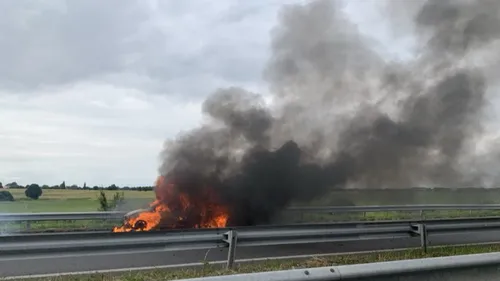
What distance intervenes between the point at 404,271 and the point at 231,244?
5300 millimetres

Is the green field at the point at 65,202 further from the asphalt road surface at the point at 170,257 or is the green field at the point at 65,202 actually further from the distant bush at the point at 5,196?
the asphalt road surface at the point at 170,257

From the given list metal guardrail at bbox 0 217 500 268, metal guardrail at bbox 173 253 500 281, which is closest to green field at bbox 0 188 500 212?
metal guardrail at bbox 0 217 500 268

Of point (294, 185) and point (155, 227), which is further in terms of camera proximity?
point (294, 185)

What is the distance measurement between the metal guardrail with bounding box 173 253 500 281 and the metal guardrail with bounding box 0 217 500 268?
16.5 feet

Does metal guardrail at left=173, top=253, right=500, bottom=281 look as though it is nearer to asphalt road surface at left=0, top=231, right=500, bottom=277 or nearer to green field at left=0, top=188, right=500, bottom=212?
asphalt road surface at left=0, top=231, right=500, bottom=277

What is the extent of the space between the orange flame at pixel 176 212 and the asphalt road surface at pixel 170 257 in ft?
13.7

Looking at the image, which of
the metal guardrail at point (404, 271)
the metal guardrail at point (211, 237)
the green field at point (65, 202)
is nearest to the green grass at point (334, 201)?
the green field at point (65, 202)

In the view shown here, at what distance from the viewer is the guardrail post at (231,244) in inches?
332

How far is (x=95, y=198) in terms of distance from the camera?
21141mm

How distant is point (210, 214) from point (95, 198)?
6.62 metres

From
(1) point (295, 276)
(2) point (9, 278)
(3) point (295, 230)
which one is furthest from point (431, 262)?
(2) point (9, 278)

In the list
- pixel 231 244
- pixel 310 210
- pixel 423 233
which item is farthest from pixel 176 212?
pixel 423 233

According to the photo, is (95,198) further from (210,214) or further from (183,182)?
(210,214)

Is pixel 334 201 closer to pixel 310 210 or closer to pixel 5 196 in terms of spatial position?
pixel 310 210
